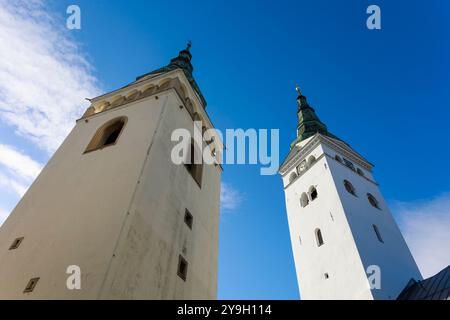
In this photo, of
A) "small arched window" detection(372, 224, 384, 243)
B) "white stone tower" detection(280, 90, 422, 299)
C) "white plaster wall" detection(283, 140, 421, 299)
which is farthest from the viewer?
"small arched window" detection(372, 224, 384, 243)

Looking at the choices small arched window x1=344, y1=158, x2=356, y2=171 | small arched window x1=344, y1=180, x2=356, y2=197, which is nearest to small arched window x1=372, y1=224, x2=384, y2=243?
small arched window x1=344, y1=180, x2=356, y2=197

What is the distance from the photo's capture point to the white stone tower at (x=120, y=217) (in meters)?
6.44

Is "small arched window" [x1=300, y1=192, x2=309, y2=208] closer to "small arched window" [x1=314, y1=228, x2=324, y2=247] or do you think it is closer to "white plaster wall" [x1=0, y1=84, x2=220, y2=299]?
"small arched window" [x1=314, y1=228, x2=324, y2=247]

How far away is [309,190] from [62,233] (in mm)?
16493

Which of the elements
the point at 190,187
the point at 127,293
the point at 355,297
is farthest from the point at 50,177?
the point at 355,297

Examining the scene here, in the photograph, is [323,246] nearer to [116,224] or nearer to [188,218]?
[188,218]

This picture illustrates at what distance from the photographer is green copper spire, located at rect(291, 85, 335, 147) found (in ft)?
85.4

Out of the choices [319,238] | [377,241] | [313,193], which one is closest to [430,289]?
[377,241]

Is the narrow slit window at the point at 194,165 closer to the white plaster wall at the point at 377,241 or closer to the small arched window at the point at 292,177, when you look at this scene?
the white plaster wall at the point at 377,241

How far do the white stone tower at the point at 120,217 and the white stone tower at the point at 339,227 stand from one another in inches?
283

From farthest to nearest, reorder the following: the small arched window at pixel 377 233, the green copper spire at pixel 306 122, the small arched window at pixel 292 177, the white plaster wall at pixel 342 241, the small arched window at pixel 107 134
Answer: the green copper spire at pixel 306 122 → the small arched window at pixel 292 177 → the small arched window at pixel 377 233 → the white plaster wall at pixel 342 241 → the small arched window at pixel 107 134

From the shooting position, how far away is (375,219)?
18047mm

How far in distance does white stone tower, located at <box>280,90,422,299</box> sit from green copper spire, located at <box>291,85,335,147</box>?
1.50m

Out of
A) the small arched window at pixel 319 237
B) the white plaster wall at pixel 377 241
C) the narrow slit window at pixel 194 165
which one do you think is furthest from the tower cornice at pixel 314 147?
the narrow slit window at pixel 194 165
